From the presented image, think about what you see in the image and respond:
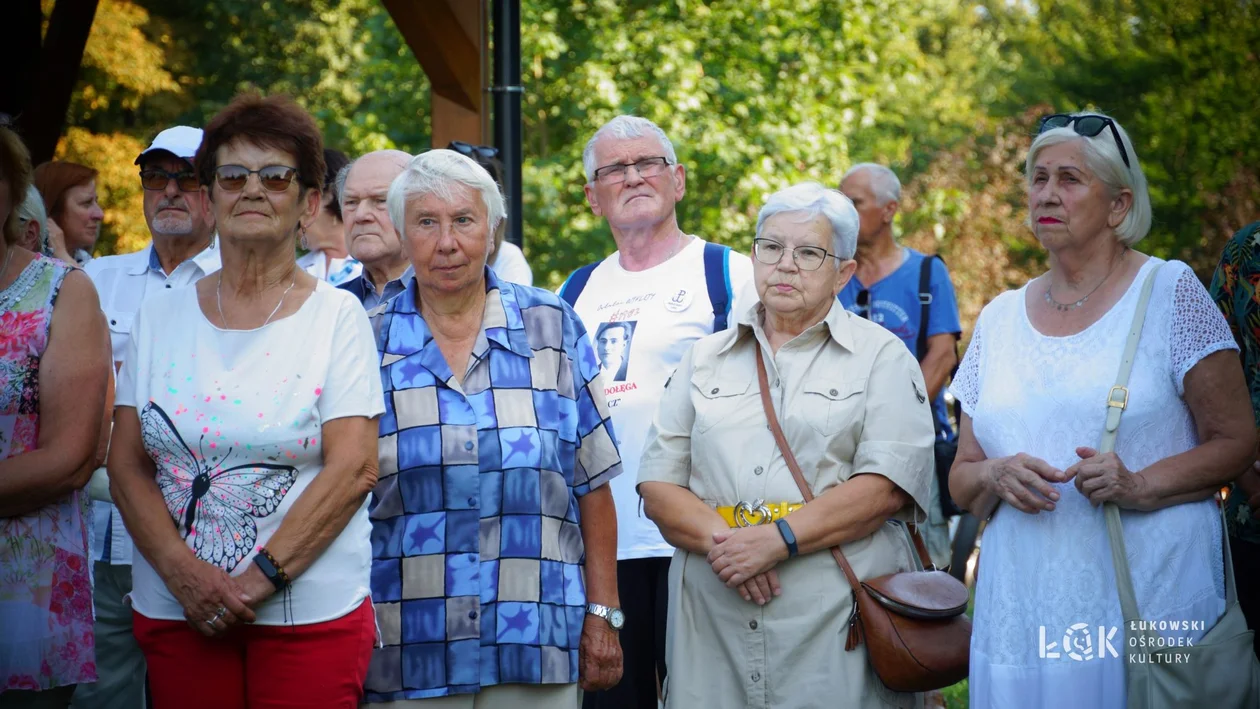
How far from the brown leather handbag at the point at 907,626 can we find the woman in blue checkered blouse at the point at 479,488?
64 centimetres

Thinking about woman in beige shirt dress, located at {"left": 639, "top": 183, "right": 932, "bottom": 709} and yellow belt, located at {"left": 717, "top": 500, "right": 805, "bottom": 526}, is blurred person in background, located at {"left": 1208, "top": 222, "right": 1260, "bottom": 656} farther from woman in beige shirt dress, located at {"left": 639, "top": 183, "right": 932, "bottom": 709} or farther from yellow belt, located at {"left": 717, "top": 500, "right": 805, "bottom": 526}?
yellow belt, located at {"left": 717, "top": 500, "right": 805, "bottom": 526}

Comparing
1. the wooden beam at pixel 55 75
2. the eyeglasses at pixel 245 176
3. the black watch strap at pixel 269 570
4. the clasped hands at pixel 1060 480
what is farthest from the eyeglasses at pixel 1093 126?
the wooden beam at pixel 55 75

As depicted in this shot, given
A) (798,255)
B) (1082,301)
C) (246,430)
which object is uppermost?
(798,255)

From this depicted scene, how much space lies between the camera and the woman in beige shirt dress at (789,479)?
140 inches

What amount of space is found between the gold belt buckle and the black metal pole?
11.9 ft

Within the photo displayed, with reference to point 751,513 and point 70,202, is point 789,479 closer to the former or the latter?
point 751,513

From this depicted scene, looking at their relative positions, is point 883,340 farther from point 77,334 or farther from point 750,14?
point 750,14

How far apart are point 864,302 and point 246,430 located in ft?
11.8

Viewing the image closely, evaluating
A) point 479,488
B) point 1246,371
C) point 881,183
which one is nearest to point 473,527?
point 479,488

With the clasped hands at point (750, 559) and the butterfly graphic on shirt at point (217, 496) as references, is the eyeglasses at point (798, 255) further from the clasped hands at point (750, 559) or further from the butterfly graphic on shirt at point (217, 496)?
the butterfly graphic on shirt at point (217, 496)

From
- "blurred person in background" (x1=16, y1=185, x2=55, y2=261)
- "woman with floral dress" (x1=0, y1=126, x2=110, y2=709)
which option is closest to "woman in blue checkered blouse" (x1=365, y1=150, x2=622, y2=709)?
"woman with floral dress" (x1=0, y1=126, x2=110, y2=709)

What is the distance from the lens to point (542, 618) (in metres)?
3.42

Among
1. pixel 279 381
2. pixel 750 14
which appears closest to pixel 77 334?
pixel 279 381

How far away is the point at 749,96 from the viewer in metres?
13.8
